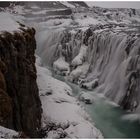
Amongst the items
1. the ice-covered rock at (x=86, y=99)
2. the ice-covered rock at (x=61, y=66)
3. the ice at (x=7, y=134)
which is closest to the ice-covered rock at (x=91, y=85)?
the ice-covered rock at (x=86, y=99)

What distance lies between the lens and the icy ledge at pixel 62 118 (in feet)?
42.7

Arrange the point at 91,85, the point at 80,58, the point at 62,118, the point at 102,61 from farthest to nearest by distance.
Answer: the point at 80,58
the point at 102,61
the point at 91,85
the point at 62,118

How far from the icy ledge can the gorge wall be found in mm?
4614

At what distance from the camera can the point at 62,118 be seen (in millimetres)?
14367

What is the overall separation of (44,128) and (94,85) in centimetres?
1151

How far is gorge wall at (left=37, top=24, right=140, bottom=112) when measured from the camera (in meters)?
20.8

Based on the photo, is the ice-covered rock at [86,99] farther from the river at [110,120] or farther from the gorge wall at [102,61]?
the gorge wall at [102,61]

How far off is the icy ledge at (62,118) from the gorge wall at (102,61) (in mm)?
4614

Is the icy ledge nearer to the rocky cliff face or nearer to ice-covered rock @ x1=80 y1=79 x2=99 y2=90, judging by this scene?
the rocky cliff face

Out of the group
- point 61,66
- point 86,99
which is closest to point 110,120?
point 86,99

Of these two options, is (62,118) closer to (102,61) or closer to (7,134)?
(7,134)

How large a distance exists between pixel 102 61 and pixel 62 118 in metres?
13.0

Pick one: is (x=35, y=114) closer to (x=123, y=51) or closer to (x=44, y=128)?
(x=44, y=128)

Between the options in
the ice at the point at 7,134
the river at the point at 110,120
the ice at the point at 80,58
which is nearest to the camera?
the ice at the point at 7,134
